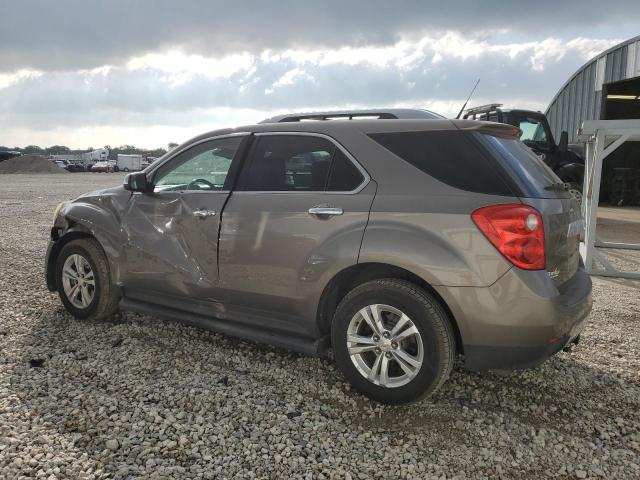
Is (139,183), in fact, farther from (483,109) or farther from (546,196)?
(483,109)

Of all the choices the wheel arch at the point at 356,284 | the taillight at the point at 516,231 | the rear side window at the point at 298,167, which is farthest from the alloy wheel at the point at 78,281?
the taillight at the point at 516,231

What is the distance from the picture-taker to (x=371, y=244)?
10.3 ft

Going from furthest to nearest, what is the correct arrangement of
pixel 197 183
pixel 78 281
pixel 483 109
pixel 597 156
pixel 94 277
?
pixel 483 109, pixel 597 156, pixel 78 281, pixel 94 277, pixel 197 183

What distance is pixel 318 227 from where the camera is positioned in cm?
334

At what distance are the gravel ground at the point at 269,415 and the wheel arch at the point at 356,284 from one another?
1.55ft

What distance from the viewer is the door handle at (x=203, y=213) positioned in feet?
12.6

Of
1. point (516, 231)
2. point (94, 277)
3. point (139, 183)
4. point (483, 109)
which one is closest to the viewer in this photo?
point (516, 231)

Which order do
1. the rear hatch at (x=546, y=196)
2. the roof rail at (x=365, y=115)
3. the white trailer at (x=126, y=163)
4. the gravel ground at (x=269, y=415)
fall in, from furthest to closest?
the white trailer at (x=126, y=163)
the roof rail at (x=365, y=115)
the rear hatch at (x=546, y=196)
the gravel ground at (x=269, y=415)

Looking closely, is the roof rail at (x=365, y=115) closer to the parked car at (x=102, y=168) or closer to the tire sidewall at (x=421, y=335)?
the tire sidewall at (x=421, y=335)

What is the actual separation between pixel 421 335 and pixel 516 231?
784 millimetres

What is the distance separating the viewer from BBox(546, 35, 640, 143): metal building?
54.5ft

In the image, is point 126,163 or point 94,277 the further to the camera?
point 126,163

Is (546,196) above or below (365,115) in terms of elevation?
below

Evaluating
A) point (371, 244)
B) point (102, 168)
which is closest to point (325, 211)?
point (371, 244)
